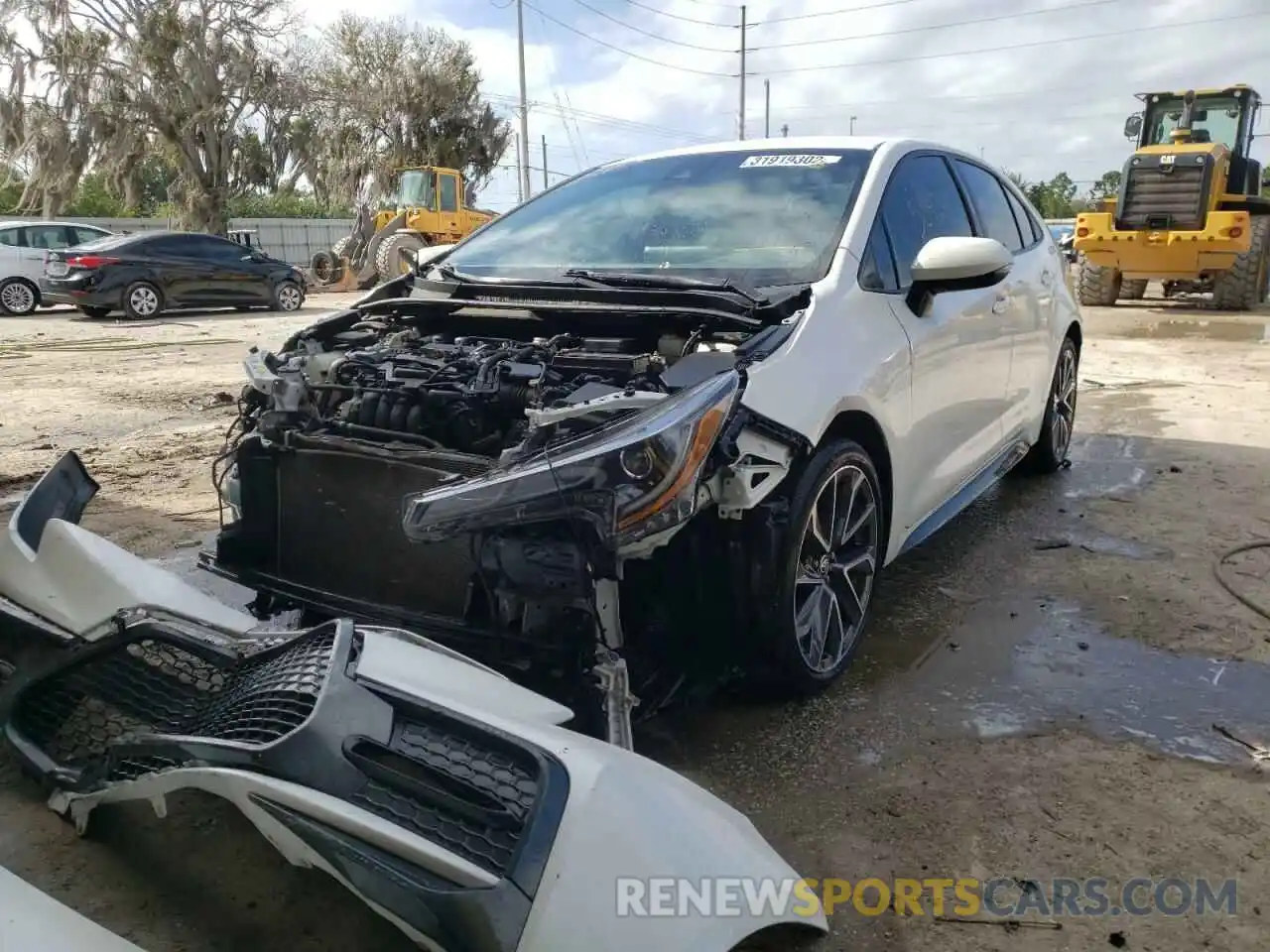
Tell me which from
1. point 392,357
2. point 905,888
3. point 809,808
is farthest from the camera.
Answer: point 392,357

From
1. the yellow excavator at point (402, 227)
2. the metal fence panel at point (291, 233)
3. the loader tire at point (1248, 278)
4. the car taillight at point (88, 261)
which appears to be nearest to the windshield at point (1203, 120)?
the loader tire at point (1248, 278)

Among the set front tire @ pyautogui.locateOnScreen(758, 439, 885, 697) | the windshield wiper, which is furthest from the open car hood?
the windshield wiper

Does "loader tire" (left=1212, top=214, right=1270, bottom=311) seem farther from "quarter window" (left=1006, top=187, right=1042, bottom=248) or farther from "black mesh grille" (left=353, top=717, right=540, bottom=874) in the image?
"black mesh grille" (left=353, top=717, right=540, bottom=874)

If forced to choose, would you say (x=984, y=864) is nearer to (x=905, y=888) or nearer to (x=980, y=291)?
(x=905, y=888)

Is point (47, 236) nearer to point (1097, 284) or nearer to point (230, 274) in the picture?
point (230, 274)

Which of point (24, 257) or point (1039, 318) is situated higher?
point (24, 257)

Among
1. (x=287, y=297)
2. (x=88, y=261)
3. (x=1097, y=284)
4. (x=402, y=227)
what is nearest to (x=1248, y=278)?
(x=1097, y=284)

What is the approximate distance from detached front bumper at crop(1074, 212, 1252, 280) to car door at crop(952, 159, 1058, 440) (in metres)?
11.3

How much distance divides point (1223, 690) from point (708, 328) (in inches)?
81.7

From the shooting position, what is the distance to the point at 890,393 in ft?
10.3

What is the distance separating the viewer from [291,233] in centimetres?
3366

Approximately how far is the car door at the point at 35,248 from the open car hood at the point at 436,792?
16.2 meters

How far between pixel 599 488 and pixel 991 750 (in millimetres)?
1510

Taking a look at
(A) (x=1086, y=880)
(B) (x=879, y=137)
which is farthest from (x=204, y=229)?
(A) (x=1086, y=880)
